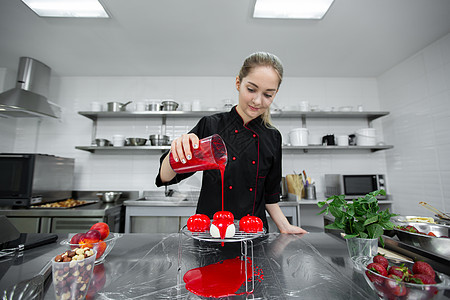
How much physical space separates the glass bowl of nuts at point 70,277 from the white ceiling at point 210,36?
7.57ft

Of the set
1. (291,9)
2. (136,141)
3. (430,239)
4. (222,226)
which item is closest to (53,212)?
(136,141)

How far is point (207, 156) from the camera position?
87cm

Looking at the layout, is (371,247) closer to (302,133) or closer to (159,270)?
(159,270)

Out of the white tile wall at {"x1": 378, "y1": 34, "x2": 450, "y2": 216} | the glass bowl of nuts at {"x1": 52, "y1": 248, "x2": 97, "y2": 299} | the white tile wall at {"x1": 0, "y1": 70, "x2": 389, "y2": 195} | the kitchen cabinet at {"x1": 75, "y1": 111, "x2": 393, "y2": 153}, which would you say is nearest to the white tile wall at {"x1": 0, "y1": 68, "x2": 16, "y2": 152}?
the white tile wall at {"x1": 0, "y1": 70, "x2": 389, "y2": 195}

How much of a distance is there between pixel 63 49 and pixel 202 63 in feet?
6.10

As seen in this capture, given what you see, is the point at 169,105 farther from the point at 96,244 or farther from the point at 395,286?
the point at 395,286

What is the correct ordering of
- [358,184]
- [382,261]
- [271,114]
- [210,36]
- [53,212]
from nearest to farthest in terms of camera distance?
[382,261]
[53,212]
[210,36]
[358,184]
[271,114]

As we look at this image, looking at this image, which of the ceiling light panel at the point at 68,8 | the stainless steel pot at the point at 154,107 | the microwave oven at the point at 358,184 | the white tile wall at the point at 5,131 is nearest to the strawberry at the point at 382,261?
the microwave oven at the point at 358,184

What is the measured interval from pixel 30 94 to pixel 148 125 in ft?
5.01

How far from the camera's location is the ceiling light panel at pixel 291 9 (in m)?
2.03

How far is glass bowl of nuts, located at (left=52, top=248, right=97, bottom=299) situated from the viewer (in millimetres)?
532

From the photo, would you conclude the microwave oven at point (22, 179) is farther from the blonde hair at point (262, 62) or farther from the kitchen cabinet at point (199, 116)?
the blonde hair at point (262, 62)

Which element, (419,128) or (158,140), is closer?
(419,128)

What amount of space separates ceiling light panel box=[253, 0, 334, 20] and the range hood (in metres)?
2.98
